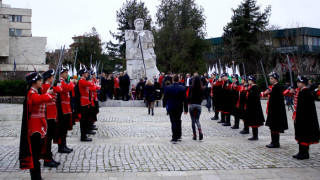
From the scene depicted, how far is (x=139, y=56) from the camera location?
2372cm

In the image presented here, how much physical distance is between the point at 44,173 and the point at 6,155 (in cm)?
195

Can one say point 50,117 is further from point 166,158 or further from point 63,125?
point 166,158

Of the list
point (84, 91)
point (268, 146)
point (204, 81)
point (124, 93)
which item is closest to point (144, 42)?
point (124, 93)

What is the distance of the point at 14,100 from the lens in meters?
23.6

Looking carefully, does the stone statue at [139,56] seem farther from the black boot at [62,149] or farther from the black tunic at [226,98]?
the black boot at [62,149]

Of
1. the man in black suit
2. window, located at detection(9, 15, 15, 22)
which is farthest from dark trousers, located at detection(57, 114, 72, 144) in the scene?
window, located at detection(9, 15, 15, 22)

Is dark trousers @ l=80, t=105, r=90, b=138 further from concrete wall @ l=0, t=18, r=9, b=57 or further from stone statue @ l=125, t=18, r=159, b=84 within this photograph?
concrete wall @ l=0, t=18, r=9, b=57

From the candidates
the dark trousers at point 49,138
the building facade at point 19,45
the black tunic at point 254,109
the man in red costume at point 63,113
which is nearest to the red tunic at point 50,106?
the dark trousers at point 49,138

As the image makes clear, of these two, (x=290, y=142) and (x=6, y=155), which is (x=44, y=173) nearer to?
(x=6, y=155)

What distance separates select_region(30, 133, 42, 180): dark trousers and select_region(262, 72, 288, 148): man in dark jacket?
6.28m

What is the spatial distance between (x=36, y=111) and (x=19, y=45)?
51.4 m

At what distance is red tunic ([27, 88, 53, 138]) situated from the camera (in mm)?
5496

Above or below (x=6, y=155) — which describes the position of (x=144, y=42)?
above

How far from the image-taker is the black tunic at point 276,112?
865 centimetres
